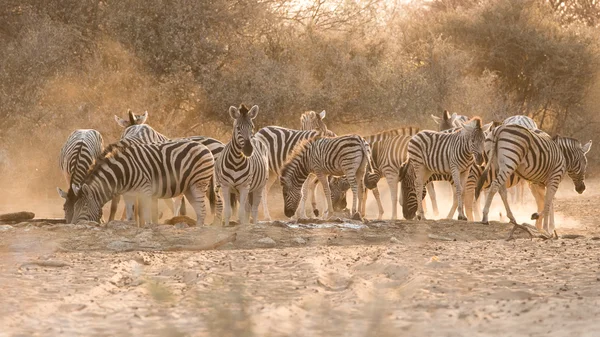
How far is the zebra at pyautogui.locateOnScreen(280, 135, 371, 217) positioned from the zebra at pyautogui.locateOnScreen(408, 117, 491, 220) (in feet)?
3.13

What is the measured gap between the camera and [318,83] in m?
25.5

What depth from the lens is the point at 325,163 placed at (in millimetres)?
15906

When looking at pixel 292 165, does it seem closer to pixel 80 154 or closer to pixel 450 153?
pixel 450 153

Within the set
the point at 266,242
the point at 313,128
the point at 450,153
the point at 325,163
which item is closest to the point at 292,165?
the point at 325,163

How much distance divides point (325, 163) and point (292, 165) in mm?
584

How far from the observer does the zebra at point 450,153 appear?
15.0 m

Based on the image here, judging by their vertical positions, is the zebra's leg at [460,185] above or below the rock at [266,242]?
above

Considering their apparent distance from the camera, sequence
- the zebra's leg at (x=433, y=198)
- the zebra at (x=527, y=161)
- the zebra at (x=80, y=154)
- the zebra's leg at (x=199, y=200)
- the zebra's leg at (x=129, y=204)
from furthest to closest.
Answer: the zebra's leg at (x=433, y=198)
the zebra at (x=80, y=154)
the zebra at (x=527, y=161)
the zebra's leg at (x=129, y=204)
the zebra's leg at (x=199, y=200)

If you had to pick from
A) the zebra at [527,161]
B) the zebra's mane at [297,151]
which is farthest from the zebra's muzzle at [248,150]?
the zebra at [527,161]

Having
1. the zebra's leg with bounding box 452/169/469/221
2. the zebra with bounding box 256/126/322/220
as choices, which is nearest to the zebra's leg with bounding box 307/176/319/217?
the zebra with bounding box 256/126/322/220

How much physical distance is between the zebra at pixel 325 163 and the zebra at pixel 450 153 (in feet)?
3.13

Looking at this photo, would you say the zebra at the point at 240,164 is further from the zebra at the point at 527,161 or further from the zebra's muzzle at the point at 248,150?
the zebra at the point at 527,161

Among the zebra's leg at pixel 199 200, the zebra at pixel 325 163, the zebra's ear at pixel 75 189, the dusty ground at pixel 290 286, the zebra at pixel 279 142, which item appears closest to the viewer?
the dusty ground at pixel 290 286

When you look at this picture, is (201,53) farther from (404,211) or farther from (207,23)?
(404,211)
